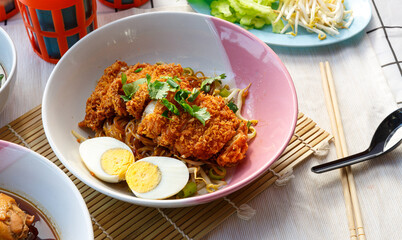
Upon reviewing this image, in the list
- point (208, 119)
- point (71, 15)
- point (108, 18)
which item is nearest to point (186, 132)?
point (208, 119)

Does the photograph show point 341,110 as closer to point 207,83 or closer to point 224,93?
point 224,93

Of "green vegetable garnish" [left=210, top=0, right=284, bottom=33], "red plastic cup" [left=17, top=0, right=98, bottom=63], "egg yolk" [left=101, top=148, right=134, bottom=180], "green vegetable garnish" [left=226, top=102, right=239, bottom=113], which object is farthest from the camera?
"green vegetable garnish" [left=210, top=0, right=284, bottom=33]

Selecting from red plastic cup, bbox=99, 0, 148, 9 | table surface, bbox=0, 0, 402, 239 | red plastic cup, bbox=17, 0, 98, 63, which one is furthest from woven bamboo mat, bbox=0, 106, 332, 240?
red plastic cup, bbox=99, 0, 148, 9

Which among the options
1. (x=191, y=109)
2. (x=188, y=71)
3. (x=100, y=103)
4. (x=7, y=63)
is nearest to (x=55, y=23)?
(x=7, y=63)

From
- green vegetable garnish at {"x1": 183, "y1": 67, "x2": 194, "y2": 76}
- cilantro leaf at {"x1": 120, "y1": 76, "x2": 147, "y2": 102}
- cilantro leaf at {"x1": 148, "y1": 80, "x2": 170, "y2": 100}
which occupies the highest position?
cilantro leaf at {"x1": 148, "y1": 80, "x2": 170, "y2": 100}

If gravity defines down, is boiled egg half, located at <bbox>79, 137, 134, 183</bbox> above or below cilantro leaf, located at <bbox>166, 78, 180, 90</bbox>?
below

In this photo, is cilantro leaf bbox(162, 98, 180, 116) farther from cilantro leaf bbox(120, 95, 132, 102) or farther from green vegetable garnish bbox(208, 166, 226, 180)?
green vegetable garnish bbox(208, 166, 226, 180)
